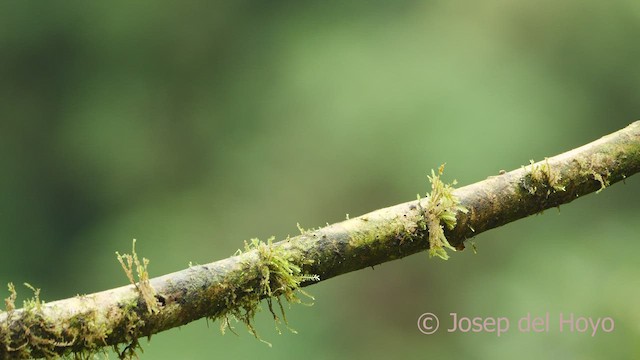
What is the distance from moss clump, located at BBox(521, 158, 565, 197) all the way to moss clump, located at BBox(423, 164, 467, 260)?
21cm

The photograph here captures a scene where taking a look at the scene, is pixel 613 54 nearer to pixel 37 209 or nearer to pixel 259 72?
pixel 259 72

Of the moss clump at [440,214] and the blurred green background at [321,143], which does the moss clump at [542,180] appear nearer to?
the moss clump at [440,214]

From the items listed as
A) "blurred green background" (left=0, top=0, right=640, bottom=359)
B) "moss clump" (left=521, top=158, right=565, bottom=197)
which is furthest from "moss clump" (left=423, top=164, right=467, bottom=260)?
"blurred green background" (left=0, top=0, right=640, bottom=359)

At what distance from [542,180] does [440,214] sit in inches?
12.3

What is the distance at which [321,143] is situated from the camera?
6473 millimetres

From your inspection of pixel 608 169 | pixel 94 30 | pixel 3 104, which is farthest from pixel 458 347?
pixel 3 104

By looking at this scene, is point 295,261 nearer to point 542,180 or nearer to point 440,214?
point 440,214

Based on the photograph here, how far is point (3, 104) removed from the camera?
24.8ft

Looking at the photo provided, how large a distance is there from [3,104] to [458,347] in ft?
15.4

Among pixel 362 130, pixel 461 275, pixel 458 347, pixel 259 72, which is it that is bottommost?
pixel 458 347

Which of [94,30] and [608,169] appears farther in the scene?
[94,30]

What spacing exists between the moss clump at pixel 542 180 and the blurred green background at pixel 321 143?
11.1ft

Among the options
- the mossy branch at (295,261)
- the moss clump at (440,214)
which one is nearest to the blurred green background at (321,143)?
the mossy branch at (295,261)

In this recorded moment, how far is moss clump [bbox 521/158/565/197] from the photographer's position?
2180mm
